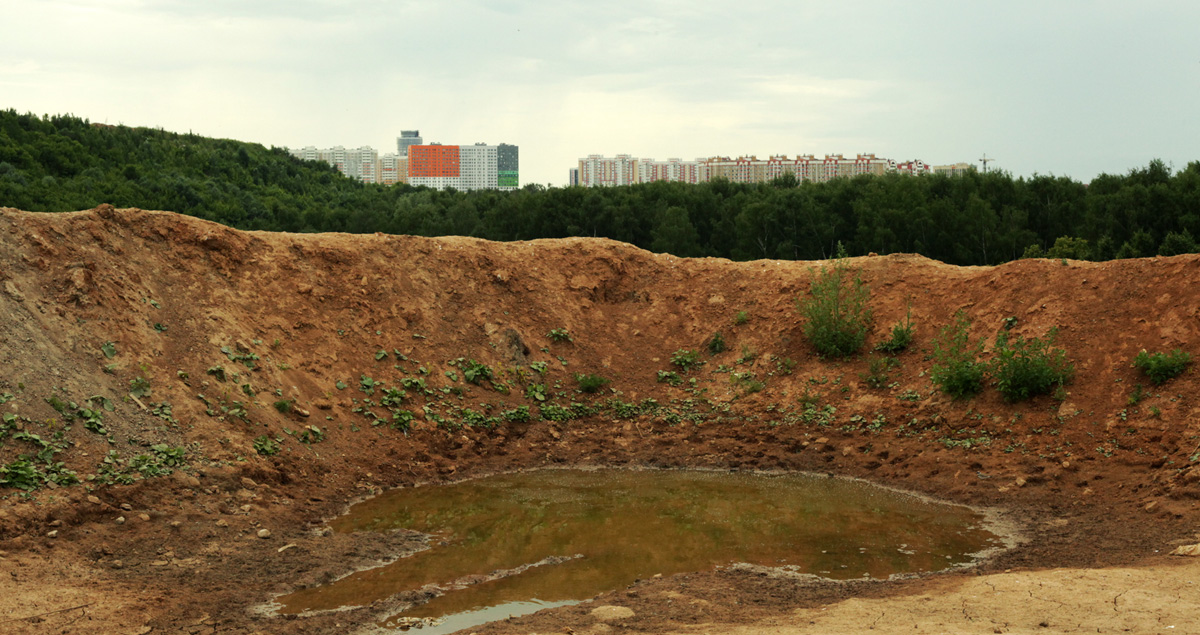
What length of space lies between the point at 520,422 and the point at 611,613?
854 centimetres

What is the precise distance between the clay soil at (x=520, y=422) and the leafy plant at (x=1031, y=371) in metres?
0.23

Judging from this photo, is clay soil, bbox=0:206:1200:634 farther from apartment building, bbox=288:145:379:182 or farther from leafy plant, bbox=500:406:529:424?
apartment building, bbox=288:145:379:182

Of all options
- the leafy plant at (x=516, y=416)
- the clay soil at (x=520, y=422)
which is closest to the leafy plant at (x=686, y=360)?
the clay soil at (x=520, y=422)

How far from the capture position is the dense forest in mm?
30281

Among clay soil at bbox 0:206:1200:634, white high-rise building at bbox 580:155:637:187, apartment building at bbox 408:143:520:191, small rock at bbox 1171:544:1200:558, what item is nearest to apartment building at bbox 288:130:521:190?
apartment building at bbox 408:143:520:191

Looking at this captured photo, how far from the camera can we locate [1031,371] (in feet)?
50.8

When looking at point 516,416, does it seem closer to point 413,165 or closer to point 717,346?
point 717,346

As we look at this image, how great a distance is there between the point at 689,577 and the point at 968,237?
85.4ft

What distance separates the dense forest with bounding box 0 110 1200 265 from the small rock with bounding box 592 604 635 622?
872 inches

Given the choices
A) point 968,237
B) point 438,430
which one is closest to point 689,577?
point 438,430

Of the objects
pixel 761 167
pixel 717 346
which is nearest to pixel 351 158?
pixel 761 167

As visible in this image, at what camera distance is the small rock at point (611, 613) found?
8.69 metres

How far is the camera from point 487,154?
130250mm

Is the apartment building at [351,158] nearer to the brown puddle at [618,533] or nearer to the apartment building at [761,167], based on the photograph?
the apartment building at [761,167]
